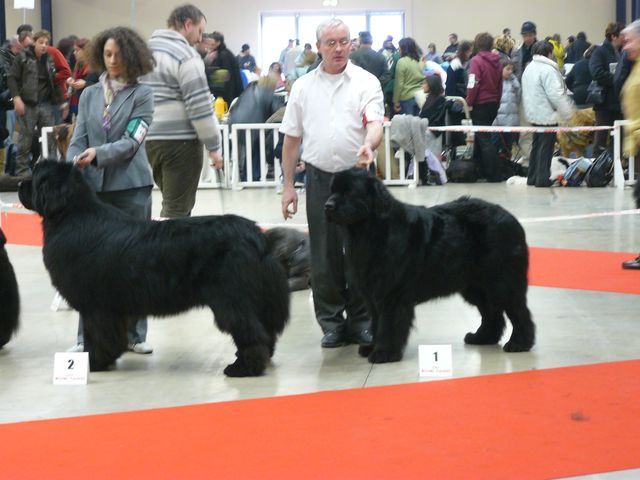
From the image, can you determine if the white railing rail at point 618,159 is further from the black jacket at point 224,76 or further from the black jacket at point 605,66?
the black jacket at point 224,76

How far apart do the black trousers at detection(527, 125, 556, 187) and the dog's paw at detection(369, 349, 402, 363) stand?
8793 millimetres

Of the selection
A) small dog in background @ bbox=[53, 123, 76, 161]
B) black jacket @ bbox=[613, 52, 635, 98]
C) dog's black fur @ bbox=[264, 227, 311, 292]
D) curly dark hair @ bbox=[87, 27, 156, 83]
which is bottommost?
dog's black fur @ bbox=[264, 227, 311, 292]

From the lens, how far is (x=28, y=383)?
4.85 m

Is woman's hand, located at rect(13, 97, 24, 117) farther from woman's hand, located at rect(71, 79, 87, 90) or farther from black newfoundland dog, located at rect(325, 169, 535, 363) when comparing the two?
black newfoundland dog, located at rect(325, 169, 535, 363)

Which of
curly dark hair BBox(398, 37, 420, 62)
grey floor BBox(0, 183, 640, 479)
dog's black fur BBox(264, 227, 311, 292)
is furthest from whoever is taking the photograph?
curly dark hair BBox(398, 37, 420, 62)

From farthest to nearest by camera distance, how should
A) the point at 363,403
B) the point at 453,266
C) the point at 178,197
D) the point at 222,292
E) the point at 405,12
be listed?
the point at 405,12 → the point at 178,197 → the point at 453,266 → the point at 222,292 → the point at 363,403

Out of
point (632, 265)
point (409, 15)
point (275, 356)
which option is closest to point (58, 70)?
point (632, 265)

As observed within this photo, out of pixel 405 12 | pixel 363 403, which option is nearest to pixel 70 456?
pixel 363 403

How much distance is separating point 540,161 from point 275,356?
916cm

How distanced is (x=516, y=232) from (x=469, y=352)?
0.68 meters

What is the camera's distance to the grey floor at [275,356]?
4.56 metres

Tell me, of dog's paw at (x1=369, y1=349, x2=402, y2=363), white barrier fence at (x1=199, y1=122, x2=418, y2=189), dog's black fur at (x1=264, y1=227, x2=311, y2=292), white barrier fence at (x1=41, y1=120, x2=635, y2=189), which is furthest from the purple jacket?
dog's paw at (x1=369, y1=349, x2=402, y2=363)

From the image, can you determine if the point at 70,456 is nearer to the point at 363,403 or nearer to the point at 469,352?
the point at 363,403

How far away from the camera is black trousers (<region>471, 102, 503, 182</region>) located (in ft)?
47.6
